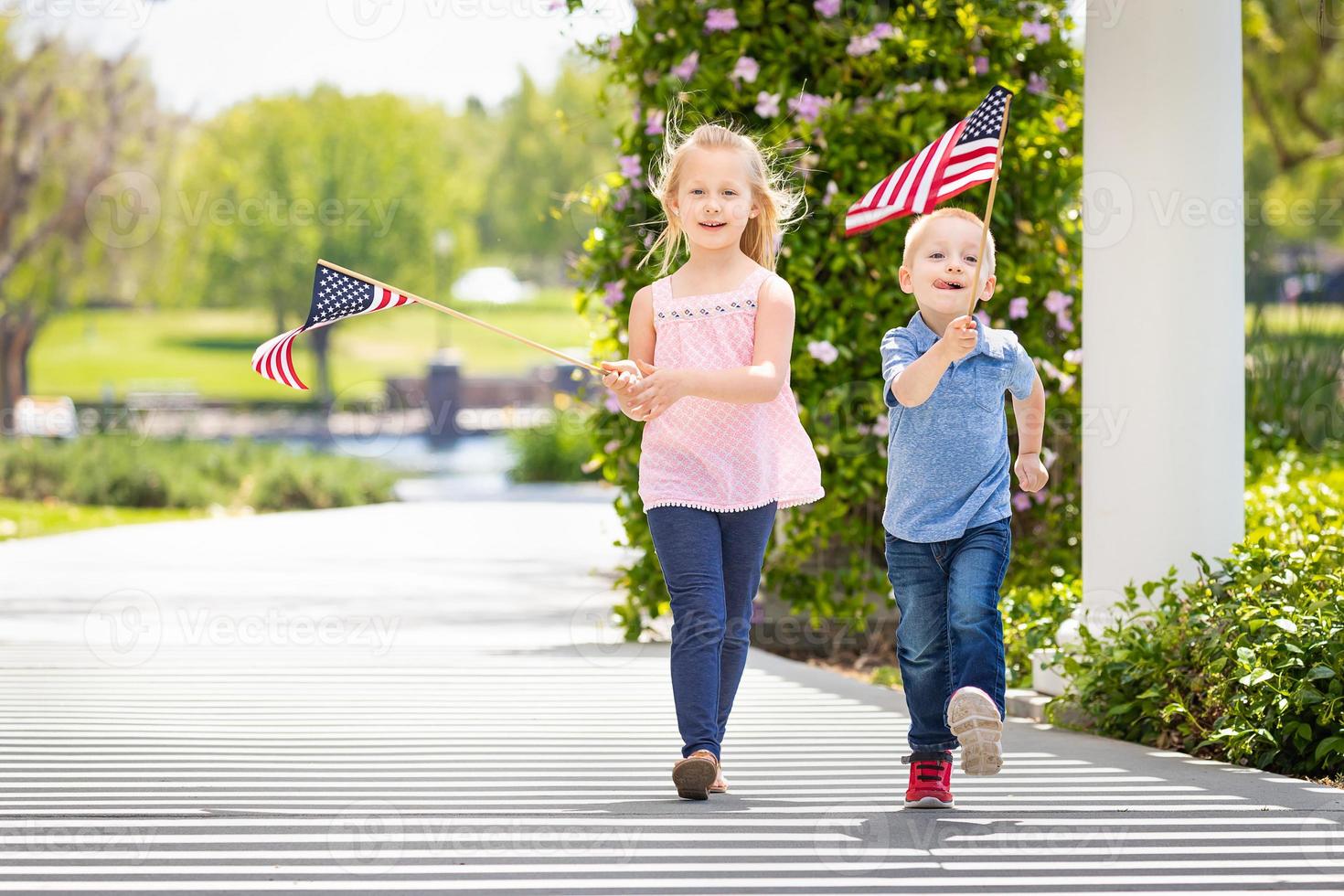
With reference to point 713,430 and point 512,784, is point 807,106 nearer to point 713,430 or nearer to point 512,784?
point 713,430

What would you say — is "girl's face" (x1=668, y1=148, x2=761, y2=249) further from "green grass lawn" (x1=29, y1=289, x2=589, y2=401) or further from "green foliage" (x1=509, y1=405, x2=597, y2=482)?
"green grass lawn" (x1=29, y1=289, x2=589, y2=401)

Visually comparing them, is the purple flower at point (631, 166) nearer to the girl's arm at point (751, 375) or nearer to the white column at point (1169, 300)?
the white column at point (1169, 300)

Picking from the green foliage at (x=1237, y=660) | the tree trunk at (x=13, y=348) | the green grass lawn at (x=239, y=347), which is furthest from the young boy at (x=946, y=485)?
the green grass lawn at (x=239, y=347)

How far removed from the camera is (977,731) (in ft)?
12.5

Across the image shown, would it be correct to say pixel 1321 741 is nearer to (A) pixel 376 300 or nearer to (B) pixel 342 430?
(A) pixel 376 300

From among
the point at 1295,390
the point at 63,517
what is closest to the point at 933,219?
the point at 1295,390

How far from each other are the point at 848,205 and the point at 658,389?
3.36 meters

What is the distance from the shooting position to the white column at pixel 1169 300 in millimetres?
5480

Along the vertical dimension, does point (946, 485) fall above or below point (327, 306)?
below

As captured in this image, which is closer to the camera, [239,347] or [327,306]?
[327,306]

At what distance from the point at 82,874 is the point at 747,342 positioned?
80.6 inches

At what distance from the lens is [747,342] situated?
14.3 feet

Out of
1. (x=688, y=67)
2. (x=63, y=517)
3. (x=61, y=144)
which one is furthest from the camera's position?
(x=61, y=144)

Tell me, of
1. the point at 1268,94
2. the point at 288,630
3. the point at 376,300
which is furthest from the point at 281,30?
the point at 376,300
